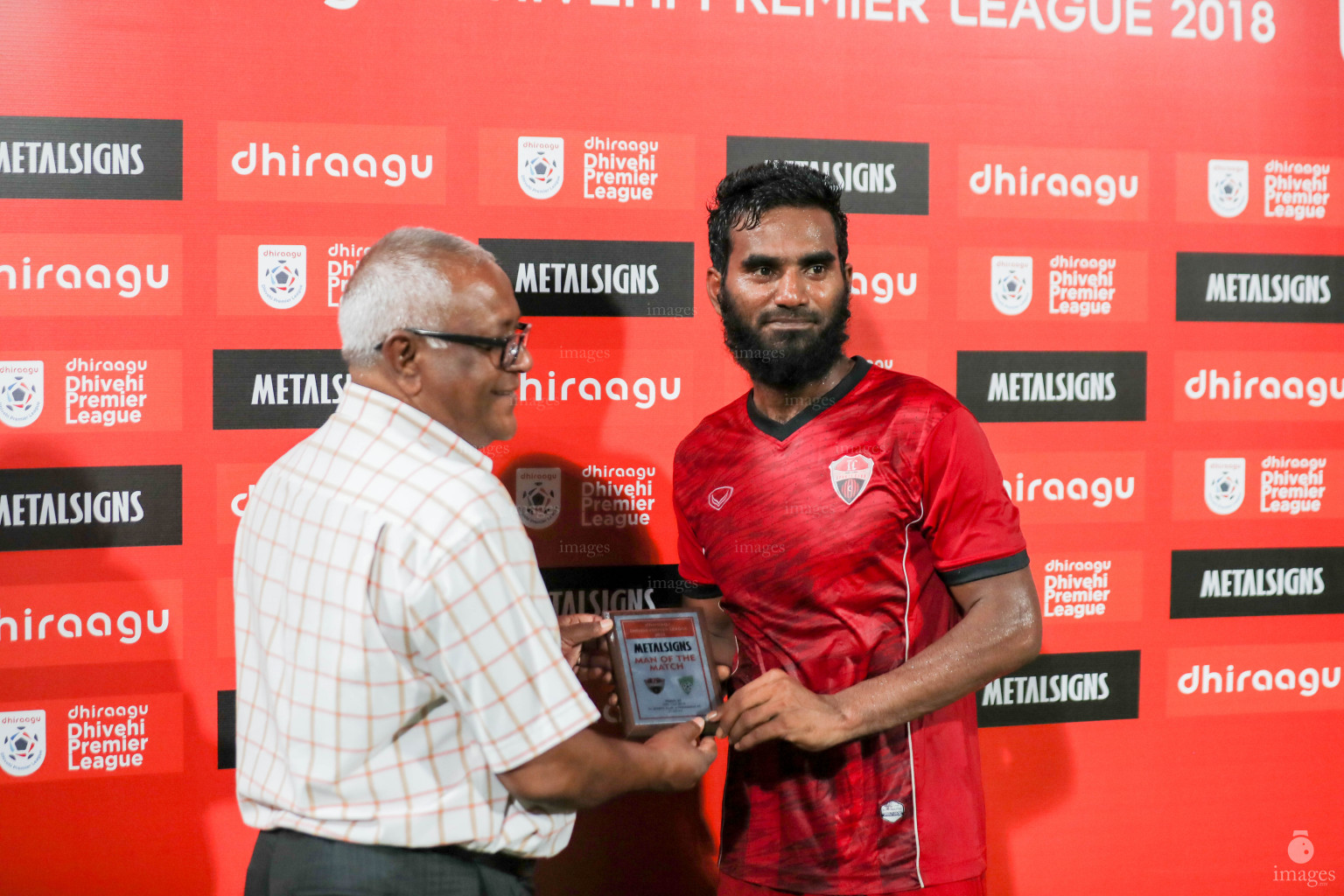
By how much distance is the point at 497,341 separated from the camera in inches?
48.6

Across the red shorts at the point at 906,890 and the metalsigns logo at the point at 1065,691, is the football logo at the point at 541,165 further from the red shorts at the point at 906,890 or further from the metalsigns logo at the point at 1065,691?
the metalsigns logo at the point at 1065,691

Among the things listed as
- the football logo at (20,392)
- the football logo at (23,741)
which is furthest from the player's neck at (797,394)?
the football logo at (23,741)

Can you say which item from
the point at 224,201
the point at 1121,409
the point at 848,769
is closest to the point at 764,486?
the point at 848,769

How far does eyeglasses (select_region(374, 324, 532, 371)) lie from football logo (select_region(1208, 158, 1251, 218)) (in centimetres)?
180

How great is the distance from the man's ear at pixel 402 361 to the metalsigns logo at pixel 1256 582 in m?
1.86

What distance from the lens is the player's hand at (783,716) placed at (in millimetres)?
1431

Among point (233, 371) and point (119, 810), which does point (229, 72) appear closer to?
point (233, 371)

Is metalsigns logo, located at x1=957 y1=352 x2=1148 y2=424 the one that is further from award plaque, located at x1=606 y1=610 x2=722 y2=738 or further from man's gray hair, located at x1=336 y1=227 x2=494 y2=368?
man's gray hair, located at x1=336 y1=227 x2=494 y2=368

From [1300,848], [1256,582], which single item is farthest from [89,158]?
[1300,848]

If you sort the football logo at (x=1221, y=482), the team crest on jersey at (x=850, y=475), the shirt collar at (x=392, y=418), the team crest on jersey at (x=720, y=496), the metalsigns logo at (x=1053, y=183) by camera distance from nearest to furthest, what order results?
the shirt collar at (x=392, y=418)
the team crest on jersey at (x=850, y=475)
the team crest on jersey at (x=720, y=496)
the metalsigns logo at (x=1053, y=183)
the football logo at (x=1221, y=482)

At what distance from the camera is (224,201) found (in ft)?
6.23

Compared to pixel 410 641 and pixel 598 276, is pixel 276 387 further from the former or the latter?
pixel 410 641

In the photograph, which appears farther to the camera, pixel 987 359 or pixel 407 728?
pixel 987 359

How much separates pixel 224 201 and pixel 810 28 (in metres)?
1.28
